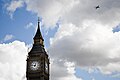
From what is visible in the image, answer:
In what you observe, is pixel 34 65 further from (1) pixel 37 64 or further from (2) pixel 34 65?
(1) pixel 37 64

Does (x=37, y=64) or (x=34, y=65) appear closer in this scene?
(x=37, y=64)

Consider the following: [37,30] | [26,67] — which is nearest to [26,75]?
[26,67]

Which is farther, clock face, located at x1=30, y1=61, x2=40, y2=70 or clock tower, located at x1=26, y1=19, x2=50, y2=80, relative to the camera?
clock face, located at x1=30, y1=61, x2=40, y2=70

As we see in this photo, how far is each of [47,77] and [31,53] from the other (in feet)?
27.2

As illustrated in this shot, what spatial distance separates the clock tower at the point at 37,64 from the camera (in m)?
88.1

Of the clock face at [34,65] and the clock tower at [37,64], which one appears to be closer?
the clock tower at [37,64]

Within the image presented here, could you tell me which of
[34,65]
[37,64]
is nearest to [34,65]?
[34,65]

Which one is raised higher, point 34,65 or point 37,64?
point 37,64

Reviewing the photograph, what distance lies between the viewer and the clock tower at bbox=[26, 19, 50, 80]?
88.1m

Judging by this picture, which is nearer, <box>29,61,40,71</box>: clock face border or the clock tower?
the clock tower

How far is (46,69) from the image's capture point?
90.6 metres

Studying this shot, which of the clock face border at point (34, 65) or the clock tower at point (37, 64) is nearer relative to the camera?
the clock tower at point (37, 64)

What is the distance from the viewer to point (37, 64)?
3497 inches

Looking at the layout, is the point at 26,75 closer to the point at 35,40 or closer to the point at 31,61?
the point at 31,61
